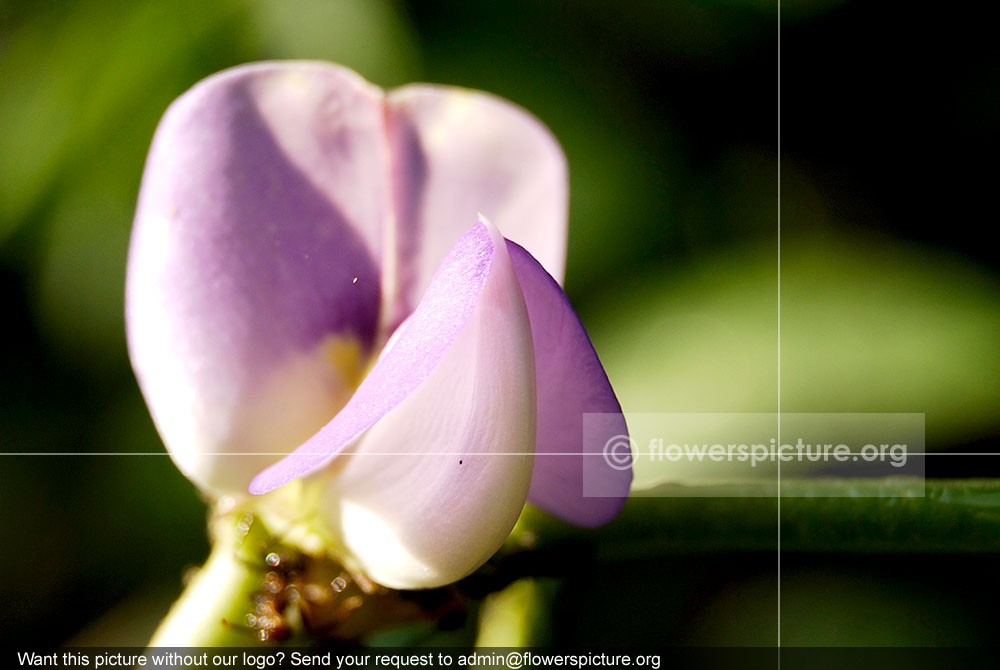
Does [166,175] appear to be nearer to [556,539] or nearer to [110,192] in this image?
[556,539]

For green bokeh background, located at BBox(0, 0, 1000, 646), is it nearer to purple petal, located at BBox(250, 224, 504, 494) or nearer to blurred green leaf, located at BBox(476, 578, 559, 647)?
blurred green leaf, located at BBox(476, 578, 559, 647)

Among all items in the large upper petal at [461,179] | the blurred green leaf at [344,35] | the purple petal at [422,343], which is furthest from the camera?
the blurred green leaf at [344,35]

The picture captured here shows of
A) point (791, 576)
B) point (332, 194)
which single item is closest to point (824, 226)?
point (791, 576)

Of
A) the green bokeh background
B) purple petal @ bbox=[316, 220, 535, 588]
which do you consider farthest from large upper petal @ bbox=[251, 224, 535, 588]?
the green bokeh background

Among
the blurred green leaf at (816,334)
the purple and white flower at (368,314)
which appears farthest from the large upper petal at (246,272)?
the blurred green leaf at (816,334)

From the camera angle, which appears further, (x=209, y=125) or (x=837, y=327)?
(x=837, y=327)

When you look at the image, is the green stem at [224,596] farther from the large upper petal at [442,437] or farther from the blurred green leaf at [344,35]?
the blurred green leaf at [344,35]

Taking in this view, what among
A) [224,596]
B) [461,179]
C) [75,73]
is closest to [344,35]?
[75,73]
